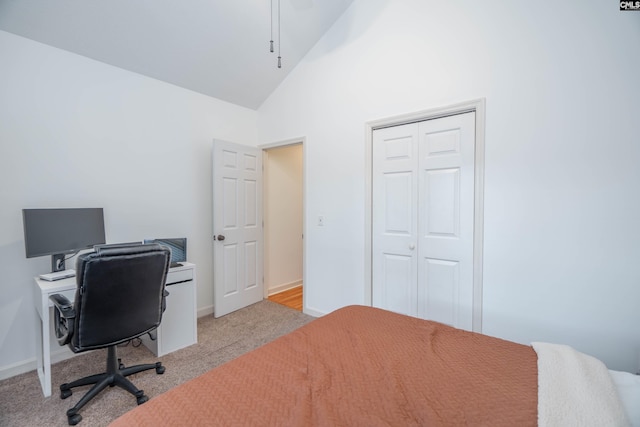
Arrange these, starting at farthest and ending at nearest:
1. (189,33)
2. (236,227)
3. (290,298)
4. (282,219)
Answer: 1. (282,219)
2. (290,298)
3. (236,227)
4. (189,33)

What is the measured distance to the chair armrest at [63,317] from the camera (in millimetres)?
1659

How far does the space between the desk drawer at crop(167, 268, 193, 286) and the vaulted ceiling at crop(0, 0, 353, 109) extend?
1987 mm

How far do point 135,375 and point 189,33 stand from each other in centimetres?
294

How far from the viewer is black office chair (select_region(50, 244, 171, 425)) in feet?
5.40

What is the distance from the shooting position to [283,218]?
14.0 ft

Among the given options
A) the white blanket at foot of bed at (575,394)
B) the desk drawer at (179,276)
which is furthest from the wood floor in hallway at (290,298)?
the white blanket at foot of bed at (575,394)

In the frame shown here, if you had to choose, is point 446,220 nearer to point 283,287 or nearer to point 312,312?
point 312,312

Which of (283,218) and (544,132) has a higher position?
(544,132)

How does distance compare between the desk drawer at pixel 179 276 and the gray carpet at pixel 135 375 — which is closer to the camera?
the gray carpet at pixel 135 375

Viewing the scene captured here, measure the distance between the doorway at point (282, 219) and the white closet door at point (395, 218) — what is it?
1386 mm

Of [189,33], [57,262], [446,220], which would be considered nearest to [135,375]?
[57,262]

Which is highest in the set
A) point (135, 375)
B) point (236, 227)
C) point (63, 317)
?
point (236, 227)

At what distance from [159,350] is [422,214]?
2558mm

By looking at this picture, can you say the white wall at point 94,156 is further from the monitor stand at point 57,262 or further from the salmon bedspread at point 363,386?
the salmon bedspread at point 363,386
